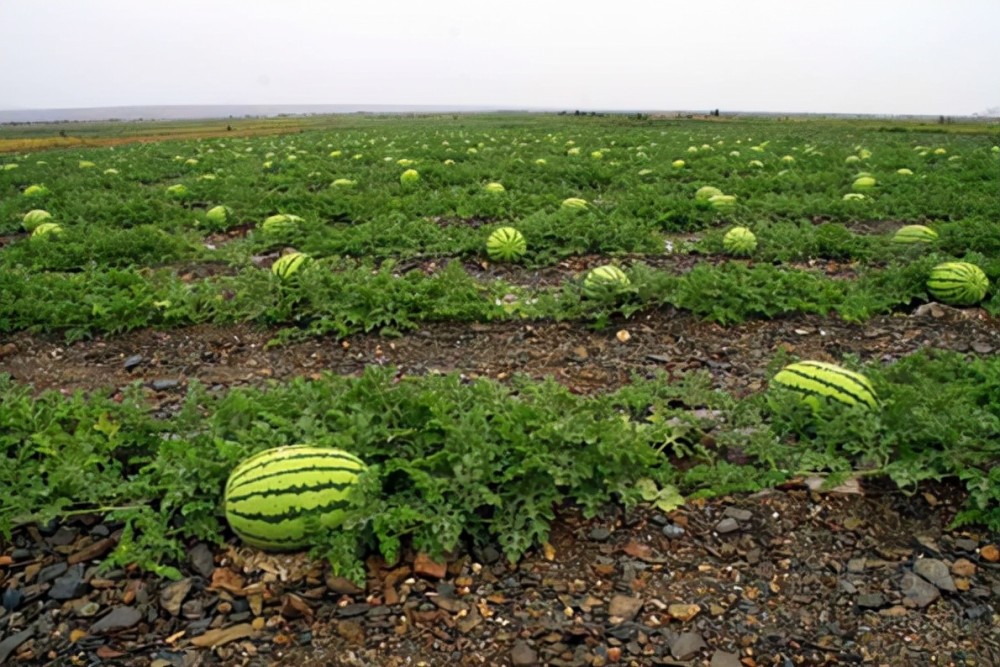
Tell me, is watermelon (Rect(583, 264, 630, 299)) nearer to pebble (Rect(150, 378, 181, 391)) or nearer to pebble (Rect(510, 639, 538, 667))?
pebble (Rect(150, 378, 181, 391))

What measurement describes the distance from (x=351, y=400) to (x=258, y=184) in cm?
1119

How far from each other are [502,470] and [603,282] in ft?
10.5

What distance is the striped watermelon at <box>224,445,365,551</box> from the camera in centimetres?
314

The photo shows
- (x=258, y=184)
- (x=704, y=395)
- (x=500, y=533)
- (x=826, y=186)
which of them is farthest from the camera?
(x=258, y=184)

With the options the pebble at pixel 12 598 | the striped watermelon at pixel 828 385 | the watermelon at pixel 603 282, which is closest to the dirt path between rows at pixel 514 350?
the watermelon at pixel 603 282

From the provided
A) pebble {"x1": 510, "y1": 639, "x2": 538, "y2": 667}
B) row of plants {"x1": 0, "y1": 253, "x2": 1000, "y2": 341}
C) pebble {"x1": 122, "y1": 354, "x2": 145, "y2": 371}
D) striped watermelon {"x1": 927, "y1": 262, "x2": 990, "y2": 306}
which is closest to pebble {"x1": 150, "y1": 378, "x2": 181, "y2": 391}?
pebble {"x1": 122, "y1": 354, "x2": 145, "y2": 371}

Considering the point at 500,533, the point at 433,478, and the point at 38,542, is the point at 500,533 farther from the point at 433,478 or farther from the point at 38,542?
the point at 38,542

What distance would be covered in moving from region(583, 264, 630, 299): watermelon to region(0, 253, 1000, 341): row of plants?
0.05 ft

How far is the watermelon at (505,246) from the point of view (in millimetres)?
7953

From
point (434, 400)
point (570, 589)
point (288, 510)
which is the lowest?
point (570, 589)

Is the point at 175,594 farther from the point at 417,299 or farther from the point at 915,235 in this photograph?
the point at 915,235

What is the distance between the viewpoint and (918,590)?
2977mm

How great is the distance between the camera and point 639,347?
18.7 feet

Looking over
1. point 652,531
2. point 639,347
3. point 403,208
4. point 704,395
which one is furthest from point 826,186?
point 652,531
